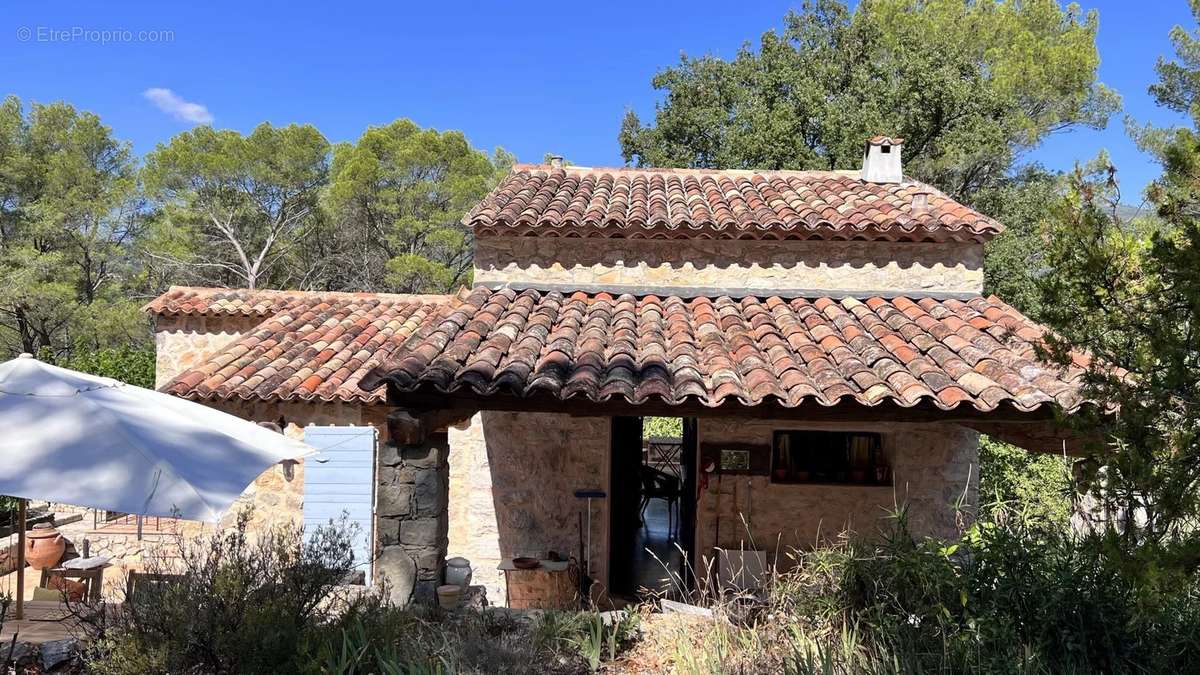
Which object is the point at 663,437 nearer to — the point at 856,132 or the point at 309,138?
the point at 856,132

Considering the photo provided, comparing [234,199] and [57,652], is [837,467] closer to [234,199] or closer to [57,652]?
[57,652]

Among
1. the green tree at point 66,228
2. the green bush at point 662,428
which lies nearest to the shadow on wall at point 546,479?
the green bush at point 662,428

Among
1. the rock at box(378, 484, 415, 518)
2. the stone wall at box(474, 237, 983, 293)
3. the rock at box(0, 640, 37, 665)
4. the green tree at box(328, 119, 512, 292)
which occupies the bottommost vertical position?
the rock at box(0, 640, 37, 665)

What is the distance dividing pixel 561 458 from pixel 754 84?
16.8 metres

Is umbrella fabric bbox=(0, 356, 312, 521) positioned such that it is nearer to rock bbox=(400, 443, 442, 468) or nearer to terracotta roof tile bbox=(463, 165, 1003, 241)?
rock bbox=(400, 443, 442, 468)

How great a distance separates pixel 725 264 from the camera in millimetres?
8133

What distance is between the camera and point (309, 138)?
25.3 meters

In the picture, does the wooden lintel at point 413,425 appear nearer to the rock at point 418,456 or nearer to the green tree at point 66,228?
the rock at point 418,456

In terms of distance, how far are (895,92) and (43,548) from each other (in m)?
20.3

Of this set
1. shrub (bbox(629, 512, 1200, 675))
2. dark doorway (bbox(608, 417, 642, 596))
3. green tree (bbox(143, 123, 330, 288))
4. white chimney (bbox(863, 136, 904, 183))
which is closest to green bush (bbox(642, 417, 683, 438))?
dark doorway (bbox(608, 417, 642, 596))

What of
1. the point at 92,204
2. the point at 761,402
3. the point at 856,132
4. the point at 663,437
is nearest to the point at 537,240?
the point at 761,402

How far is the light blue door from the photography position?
841cm

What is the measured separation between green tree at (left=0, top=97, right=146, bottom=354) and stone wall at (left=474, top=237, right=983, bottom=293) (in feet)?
64.8

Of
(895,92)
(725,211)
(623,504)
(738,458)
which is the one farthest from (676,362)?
(895,92)
